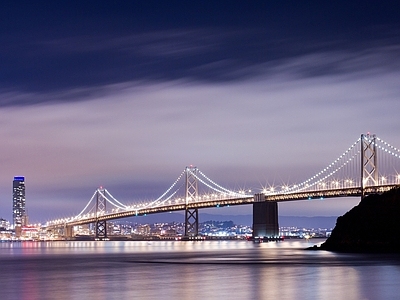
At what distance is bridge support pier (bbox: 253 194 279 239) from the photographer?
3883 inches

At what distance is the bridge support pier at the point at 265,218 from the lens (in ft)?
324

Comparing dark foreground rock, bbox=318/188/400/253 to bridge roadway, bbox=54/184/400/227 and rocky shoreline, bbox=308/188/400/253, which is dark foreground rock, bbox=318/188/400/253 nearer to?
rocky shoreline, bbox=308/188/400/253

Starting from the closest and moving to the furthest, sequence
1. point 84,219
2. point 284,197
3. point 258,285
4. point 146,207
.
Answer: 1. point 258,285
2. point 284,197
3. point 146,207
4. point 84,219

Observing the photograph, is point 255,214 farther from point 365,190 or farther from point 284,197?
point 365,190

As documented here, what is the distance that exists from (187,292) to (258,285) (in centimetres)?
337

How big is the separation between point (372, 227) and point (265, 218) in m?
43.1

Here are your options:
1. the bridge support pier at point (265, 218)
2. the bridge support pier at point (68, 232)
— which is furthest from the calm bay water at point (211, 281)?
the bridge support pier at point (68, 232)

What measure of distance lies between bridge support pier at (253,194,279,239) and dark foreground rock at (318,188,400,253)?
35.5 metres

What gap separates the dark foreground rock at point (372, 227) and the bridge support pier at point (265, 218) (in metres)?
35.5

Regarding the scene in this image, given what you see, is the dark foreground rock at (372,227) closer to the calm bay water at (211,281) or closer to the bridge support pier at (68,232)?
the calm bay water at (211,281)

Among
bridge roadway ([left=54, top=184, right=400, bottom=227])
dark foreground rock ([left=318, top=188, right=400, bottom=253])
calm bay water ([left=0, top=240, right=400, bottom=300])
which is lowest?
calm bay water ([left=0, top=240, right=400, bottom=300])

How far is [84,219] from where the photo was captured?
135 meters

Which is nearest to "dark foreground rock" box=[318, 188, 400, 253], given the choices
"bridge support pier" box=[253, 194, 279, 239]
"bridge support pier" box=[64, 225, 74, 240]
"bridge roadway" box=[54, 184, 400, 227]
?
"bridge roadway" box=[54, 184, 400, 227]

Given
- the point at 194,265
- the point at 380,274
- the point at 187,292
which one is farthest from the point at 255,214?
the point at 187,292
